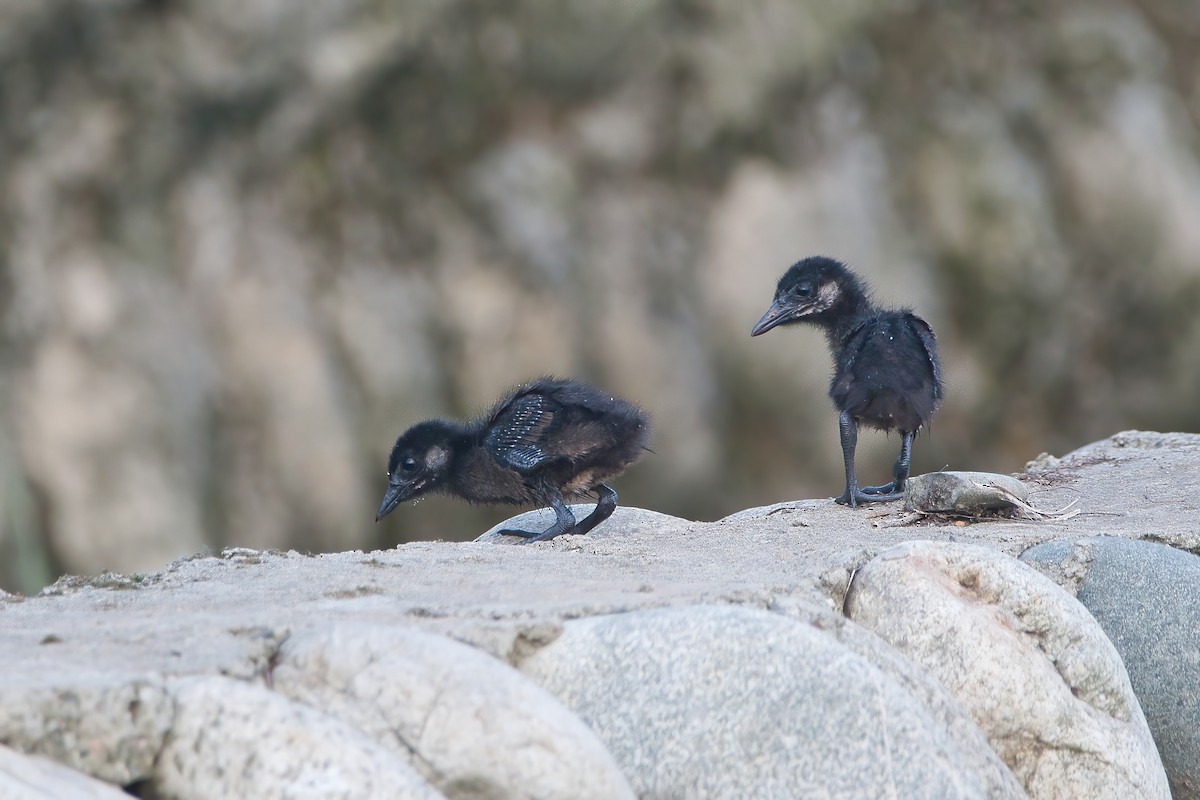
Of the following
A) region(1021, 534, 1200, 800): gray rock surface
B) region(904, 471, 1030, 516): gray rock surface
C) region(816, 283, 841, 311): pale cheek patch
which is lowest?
region(1021, 534, 1200, 800): gray rock surface

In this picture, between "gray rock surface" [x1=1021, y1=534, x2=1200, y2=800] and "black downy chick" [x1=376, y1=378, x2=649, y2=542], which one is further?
"black downy chick" [x1=376, y1=378, x2=649, y2=542]

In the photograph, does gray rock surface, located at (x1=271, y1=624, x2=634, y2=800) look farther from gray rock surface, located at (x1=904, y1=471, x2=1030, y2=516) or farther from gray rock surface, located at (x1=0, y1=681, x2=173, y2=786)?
gray rock surface, located at (x1=904, y1=471, x2=1030, y2=516)

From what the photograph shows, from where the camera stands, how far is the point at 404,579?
4.88 meters

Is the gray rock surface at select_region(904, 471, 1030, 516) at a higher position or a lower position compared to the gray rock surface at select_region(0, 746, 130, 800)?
higher

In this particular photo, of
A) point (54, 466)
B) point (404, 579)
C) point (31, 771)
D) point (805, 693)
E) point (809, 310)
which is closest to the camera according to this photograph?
point (31, 771)

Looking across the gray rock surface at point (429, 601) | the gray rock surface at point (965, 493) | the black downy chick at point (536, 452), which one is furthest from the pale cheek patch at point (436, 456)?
the gray rock surface at point (965, 493)

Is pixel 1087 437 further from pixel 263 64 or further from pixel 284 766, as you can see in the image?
pixel 284 766

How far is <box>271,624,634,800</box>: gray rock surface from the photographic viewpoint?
3.17 metres

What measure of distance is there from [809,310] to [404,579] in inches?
149

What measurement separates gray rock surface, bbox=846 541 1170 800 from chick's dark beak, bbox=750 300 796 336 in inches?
134

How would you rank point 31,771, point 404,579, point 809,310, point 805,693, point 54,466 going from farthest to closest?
point 54,466 → point 809,310 → point 404,579 → point 805,693 → point 31,771

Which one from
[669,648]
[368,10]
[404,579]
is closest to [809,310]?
[404,579]

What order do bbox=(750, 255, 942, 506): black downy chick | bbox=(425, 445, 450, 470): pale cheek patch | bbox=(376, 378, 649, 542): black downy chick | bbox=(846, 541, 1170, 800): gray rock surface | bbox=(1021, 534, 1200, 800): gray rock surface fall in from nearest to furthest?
bbox=(846, 541, 1170, 800): gray rock surface, bbox=(1021, 534, 1200, 800): gray rock surface, bbox=(376, 378, 649, 542): black downy chick, bbox=(425, 445, 450, 470): pale cheek patch, bbox=(750, 255, 942, 506): black downy chick

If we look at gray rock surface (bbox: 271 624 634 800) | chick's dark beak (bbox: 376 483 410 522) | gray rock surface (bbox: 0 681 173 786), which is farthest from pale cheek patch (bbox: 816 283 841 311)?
gray rock surface (bbox: 0 681 173 786)
